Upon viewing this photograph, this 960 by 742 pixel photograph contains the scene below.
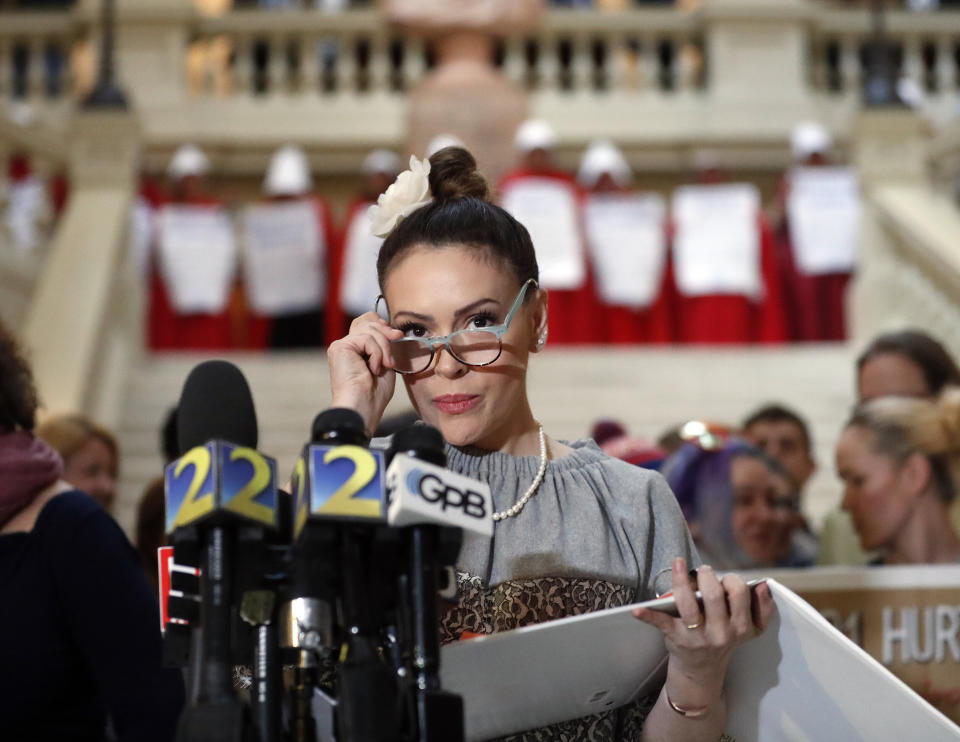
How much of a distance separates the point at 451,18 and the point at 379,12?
4.26ft

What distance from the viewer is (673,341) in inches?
421

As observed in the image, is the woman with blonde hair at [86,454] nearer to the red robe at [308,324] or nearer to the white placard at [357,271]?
the white placard at [357,271]

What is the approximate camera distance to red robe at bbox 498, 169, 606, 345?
396 inches

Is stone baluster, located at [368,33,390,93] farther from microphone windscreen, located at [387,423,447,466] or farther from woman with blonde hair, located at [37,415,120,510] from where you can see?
microphone windscreen, located at [387,423,447,466]

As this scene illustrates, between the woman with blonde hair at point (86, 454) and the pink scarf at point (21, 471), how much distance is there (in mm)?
1376

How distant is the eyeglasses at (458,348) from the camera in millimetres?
2180

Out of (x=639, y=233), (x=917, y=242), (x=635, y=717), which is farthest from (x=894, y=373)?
(x=639, y=233)

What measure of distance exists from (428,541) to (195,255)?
29.0 ft

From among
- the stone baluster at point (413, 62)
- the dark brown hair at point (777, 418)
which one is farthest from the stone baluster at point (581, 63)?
the dark brown hair at point (777, 418)

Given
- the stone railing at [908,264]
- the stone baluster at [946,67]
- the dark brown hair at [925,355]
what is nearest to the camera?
the dark brown hair at [925,355]

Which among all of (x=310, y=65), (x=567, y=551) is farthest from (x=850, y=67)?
(x=567, y=551)

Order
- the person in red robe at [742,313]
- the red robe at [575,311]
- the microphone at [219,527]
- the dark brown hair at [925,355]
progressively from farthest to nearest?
the person in red robe at [742,313] → the red robe at [575,311] → the dark brown hair at [925,355] → the microphone at [219,527]

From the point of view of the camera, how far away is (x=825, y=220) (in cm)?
1024

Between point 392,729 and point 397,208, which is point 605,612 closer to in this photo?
point 392,729
